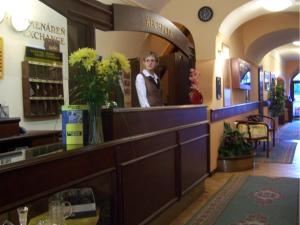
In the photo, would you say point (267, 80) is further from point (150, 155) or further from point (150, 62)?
point (150, 155)

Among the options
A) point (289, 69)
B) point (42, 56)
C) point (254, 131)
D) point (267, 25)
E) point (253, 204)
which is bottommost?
point (253, 204)

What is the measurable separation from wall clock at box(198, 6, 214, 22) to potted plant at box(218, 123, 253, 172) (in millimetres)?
2072

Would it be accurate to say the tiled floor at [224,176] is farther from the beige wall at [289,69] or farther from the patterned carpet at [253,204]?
the beige wall at [289,69]

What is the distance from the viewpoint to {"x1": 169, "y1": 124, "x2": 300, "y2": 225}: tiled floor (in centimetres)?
422

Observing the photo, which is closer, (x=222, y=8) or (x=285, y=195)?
(x=285, y=195)

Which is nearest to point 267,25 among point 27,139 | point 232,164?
point 232,164

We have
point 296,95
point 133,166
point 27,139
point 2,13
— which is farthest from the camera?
point 296,95

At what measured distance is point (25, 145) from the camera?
3.69 m

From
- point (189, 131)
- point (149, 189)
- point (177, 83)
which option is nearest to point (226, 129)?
point (177, 83)

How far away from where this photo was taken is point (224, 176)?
6.15 m

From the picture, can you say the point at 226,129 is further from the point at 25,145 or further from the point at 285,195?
the point at 25,145

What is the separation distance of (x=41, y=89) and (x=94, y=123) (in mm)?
2005

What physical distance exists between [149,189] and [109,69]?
1306 millimetres

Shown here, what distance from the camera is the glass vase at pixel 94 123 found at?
8.64 ft
